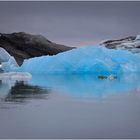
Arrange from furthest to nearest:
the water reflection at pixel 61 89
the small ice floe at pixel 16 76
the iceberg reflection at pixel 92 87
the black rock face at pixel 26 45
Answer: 1. the black rock face at pixel 26 45
2. the small ice floe at pixel 16 76
3. the iceberg reflection at pixel 92 87
4. the water reflection at pixel 61 89

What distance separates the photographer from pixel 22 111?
5484 mm

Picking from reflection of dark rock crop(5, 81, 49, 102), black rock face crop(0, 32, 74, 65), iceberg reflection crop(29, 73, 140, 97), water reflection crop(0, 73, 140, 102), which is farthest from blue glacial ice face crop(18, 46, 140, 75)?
black rock face crop(0, 32, 74, 65)

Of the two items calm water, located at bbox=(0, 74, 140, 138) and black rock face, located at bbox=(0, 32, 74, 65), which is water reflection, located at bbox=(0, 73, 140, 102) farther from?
black rock face, located at bbox=(0, 32, 74, 65)

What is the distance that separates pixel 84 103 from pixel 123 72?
48.5 ft

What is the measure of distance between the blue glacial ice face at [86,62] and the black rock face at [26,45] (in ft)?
99.7

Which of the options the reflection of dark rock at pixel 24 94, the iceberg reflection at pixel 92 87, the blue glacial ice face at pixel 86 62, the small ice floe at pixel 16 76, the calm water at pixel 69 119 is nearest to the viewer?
the calm water at pixel 69 119

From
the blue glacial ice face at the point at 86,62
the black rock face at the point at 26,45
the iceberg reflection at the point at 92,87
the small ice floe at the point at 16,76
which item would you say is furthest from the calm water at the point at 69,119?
the black rock face at the point at 26,45

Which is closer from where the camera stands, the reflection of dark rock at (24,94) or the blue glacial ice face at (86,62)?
the reflection of dark rock at (24,94)

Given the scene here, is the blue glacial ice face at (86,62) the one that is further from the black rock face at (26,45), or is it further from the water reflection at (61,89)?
the black rock face at (26,45)

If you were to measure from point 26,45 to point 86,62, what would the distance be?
120 feet

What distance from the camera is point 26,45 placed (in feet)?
182

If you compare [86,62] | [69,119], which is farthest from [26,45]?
[69,119]

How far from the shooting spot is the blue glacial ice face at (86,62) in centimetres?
1966

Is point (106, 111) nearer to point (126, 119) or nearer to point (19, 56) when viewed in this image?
point (126, 119)
